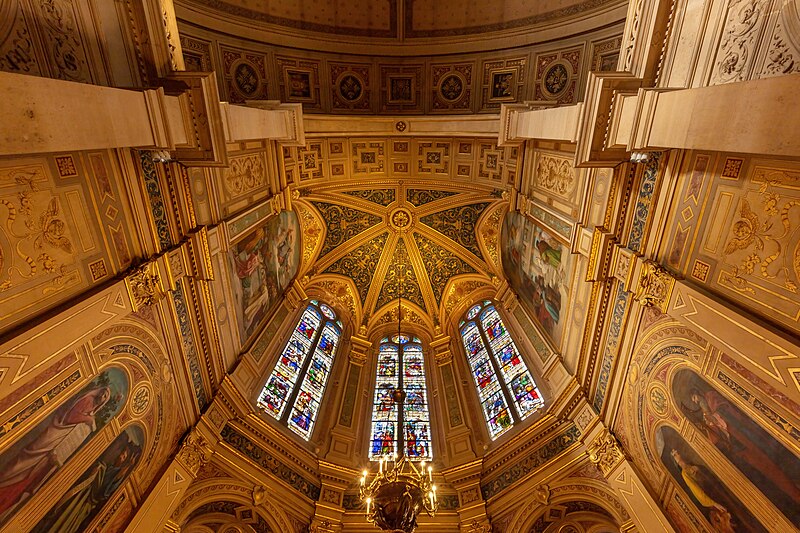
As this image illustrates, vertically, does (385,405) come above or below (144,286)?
below

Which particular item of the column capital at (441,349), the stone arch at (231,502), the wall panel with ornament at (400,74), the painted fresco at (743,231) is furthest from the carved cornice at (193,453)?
the painted fresco at (743,231)

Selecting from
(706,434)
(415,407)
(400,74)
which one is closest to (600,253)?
(706,434)

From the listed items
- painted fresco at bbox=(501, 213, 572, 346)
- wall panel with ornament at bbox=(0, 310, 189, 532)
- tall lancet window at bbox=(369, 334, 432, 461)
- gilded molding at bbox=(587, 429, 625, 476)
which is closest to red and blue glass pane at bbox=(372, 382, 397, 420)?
tall lancet window at bbox=(369, 334, 432, 461)

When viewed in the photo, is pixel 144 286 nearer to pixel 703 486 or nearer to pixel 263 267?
pixel 263 267

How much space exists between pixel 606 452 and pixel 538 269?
429 cm

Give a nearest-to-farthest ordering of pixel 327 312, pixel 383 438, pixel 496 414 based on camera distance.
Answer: pixel 496 414
pixel 383 438
pixel 327 312

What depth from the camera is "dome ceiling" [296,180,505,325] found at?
13.2 meters

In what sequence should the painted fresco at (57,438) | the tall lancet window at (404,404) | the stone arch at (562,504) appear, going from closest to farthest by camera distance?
1. the painted fresco at (57,438)
2. the stone arch at (562,504)
3. the tall lancet window at (404,404)

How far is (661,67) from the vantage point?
5.56m

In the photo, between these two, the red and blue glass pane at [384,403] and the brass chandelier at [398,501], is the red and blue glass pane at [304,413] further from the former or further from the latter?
the brass chandelier at [398,501]

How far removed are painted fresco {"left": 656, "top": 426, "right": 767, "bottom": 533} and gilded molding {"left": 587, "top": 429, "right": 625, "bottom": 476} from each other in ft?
3.03

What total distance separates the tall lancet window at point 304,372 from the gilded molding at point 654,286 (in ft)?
27.3

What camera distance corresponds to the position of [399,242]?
1457 centimetres

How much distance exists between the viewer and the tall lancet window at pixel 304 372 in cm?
1059
